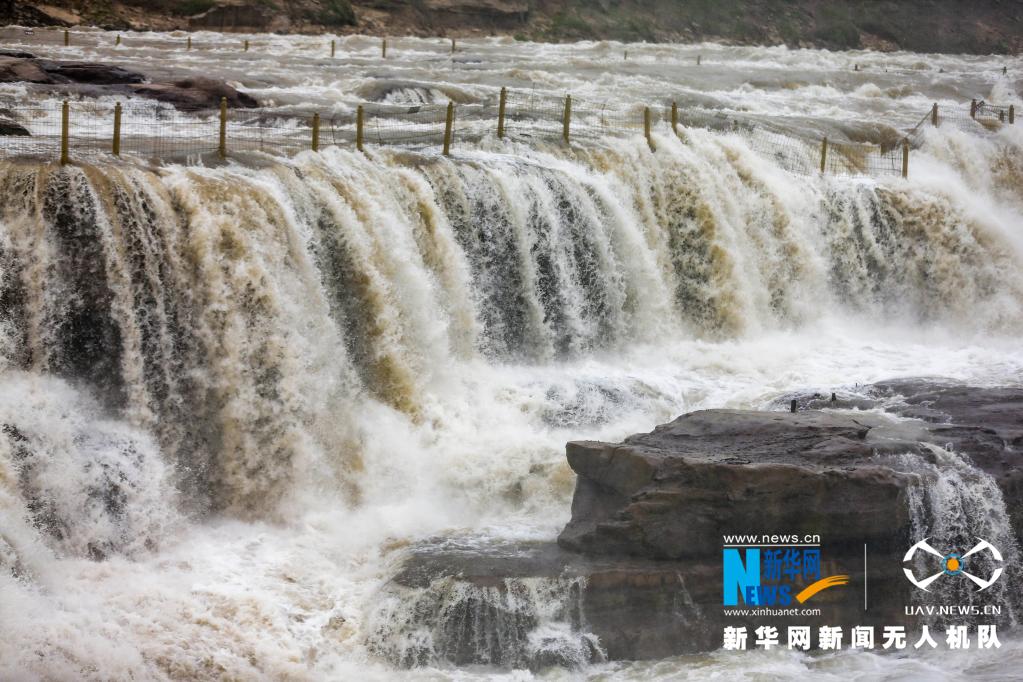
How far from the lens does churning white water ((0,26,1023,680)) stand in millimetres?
11781

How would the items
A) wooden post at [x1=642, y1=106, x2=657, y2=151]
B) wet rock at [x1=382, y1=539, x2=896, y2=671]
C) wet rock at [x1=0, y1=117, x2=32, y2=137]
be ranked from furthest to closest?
wooden post at [x1=642, y1=106, x2=657, y2=151], wet rock at [x1=0, y1=117, x2=32, y2=137], wet rock at [x1=382, y1=539, x2=896, y2=671]

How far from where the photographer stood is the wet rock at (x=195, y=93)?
857 inches

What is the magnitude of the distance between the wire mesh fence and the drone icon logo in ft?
30.9

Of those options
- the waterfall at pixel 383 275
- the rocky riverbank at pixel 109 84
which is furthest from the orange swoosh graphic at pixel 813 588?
the rocky riverbank at pixel 109 84

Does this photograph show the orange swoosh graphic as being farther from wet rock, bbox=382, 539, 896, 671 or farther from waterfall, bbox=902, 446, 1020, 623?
waterfall, bbox=902, 446, 1020, 623

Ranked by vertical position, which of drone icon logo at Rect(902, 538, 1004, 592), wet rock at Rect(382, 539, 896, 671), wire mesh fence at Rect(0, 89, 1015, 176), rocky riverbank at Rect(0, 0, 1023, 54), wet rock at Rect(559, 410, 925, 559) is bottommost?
wet rock at Rect(382, 539, 896, 671)

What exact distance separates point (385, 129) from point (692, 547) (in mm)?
10875

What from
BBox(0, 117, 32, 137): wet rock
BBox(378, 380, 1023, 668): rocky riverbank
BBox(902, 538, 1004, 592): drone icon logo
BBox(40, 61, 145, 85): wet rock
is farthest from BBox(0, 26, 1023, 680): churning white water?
BBox(0, 117, 32, 137): wet rock

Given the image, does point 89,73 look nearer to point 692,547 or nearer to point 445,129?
point 445,129

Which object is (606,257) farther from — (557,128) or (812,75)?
(812,75)

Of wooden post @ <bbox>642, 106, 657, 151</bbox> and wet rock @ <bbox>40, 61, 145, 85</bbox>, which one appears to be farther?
wet rock @ <bbox>40, 61, 145, 85</bbox>

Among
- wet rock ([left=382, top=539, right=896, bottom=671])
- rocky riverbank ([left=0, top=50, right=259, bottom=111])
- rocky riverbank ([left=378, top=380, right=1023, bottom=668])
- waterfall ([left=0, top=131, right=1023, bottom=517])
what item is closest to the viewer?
wet rock ([left=382, top=539, right=896, bottom=671])

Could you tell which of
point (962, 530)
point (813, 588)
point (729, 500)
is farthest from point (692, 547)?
point (962, 530)

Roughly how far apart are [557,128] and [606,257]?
3.69m
